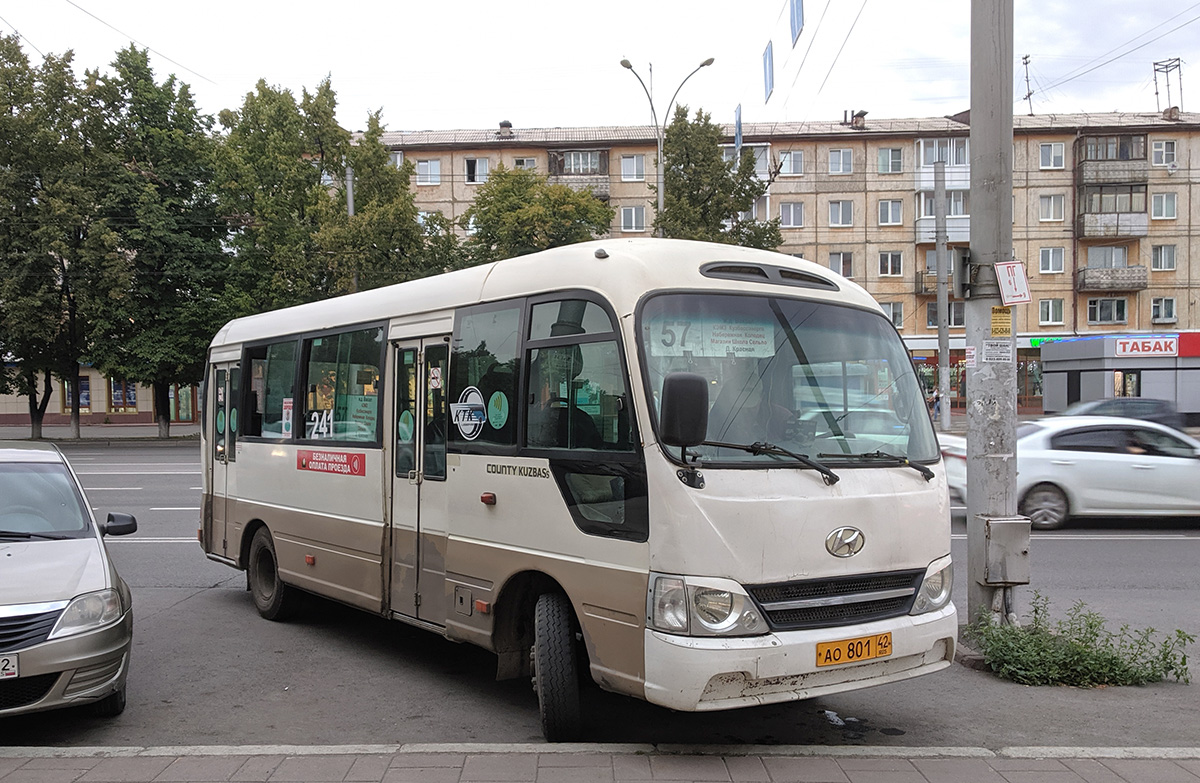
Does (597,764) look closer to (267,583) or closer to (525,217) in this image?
(267,583)

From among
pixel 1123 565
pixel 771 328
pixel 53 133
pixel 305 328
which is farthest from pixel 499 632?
pixel 53 133

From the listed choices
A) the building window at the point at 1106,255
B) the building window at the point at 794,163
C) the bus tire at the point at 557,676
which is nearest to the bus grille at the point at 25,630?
the bus tire at the point at 557,676

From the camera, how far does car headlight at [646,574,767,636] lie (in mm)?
4570

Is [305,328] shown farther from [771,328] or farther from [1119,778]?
[1119,778]

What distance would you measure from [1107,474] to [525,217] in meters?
28.3

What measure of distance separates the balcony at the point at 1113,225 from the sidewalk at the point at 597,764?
53913 mm

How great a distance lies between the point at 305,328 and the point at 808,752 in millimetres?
5548

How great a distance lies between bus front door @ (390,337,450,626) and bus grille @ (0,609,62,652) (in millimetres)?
2147

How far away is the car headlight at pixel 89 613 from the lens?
210 inches

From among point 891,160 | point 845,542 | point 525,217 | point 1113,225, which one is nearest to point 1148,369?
point 1113,225

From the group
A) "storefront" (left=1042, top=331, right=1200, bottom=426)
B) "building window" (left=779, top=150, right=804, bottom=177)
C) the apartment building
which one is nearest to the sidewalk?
"storefront" (left=1042, top=331, right=1200, bottom=426)

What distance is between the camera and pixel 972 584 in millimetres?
7141

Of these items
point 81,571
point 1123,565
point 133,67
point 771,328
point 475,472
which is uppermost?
point 133,67

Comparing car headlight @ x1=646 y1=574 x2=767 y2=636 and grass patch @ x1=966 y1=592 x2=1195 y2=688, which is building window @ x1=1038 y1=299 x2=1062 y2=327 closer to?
grass patch @ x1=966 y1=592 x2=1195 y2=688
